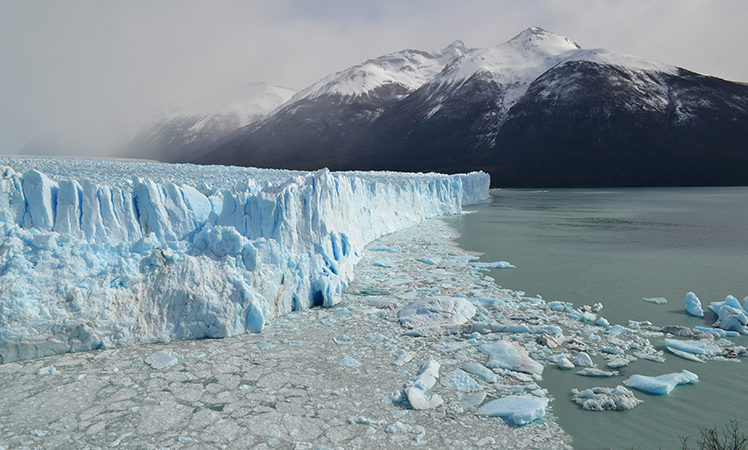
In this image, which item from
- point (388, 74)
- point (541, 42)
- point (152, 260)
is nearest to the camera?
point (152, 260)

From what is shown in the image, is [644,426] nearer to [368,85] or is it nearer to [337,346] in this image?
[337,346]

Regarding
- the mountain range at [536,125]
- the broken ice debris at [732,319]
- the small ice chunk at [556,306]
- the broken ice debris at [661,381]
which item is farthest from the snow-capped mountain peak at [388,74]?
the broken ice debris at [661,381]

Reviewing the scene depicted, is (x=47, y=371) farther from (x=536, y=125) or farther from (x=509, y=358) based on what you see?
(x=536, y=125)

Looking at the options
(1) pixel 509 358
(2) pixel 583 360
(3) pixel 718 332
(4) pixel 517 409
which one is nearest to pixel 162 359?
(4) pixel 517 409

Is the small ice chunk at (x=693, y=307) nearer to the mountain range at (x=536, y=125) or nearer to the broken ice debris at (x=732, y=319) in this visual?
the broken ice debris at (x=732, y=319)

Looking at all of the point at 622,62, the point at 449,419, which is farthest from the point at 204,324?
the point at 622,62

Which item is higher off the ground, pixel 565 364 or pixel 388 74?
pixel 388 74
